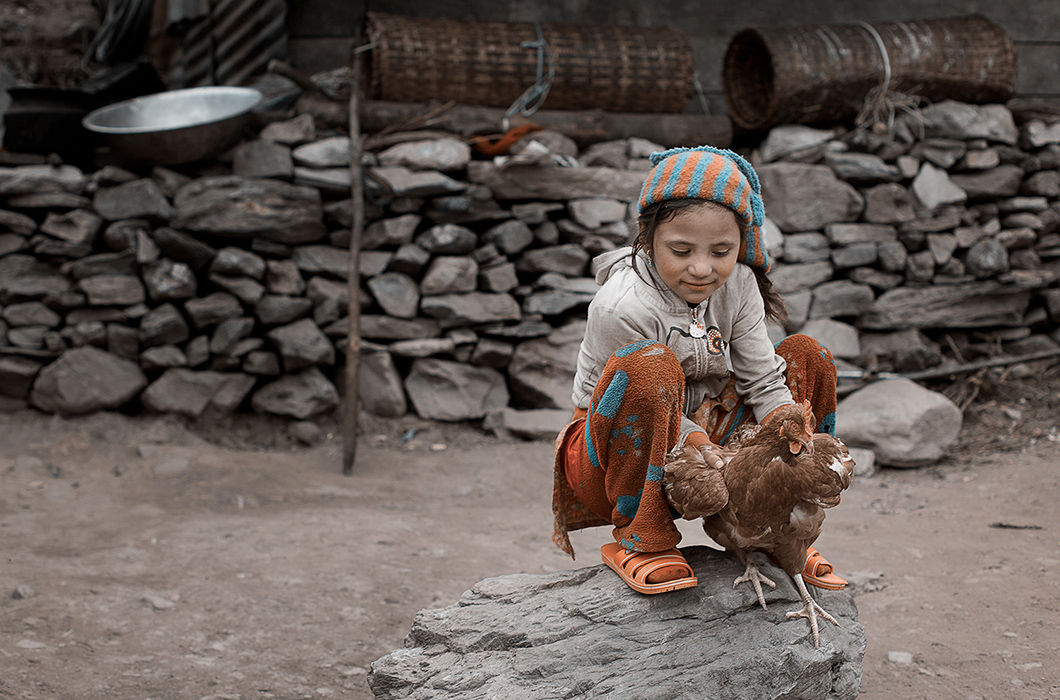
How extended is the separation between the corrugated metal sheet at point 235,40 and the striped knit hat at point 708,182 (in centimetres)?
402

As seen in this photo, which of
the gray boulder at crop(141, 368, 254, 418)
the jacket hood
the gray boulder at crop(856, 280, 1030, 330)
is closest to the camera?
the jacket hood

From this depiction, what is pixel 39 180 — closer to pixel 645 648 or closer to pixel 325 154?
pixel 325 154

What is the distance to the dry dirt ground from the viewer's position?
2668 mm

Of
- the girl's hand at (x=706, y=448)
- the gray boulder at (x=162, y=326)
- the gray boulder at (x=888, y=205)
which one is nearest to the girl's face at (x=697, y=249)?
the girl's hand at (x=706, y=448)

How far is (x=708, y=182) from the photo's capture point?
1.94m

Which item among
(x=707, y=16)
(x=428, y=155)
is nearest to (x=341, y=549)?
(x=428, y=155)

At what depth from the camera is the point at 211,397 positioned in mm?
4980

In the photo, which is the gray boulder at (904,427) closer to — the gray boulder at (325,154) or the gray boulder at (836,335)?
the gray boulder at (836,335)

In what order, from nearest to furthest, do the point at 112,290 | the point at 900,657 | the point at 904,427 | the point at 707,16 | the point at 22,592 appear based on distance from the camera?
the point at 900,657 → the point at 22,592 → the point at 904,427 → the point at 112,290 → the point at 707,16

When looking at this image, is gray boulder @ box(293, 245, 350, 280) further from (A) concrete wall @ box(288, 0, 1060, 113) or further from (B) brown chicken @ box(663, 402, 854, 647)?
(B) brown chicken @ box(663, 402, 854, 647)

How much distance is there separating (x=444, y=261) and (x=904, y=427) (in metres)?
2.63

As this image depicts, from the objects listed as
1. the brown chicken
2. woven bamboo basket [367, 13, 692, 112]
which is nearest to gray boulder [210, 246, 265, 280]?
woven bamboo basket [367, 13, 692, 112]

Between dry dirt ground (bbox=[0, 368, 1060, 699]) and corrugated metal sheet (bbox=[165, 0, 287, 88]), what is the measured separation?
85.7 inches

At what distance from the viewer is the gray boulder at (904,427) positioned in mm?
4707
